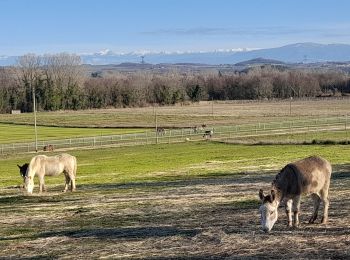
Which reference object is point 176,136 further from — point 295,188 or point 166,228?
point 295,188

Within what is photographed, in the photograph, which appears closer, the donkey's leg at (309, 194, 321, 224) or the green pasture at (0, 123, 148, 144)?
the donkey's leg at (309, 194, 321, 224)

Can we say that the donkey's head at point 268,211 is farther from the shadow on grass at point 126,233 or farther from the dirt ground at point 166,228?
the shadow on grass at point 126,233

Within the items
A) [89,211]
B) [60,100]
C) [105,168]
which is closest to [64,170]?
[89,211]

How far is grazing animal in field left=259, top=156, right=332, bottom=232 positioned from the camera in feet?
42.3

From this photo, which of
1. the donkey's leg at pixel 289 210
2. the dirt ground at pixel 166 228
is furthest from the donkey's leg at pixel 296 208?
the dirt ground at pixel 166 228

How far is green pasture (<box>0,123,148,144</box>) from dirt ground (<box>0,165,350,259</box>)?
240 feet

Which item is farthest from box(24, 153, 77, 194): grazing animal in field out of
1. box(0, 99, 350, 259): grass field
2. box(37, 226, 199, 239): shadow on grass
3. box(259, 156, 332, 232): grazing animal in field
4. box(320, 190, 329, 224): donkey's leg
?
box(320, 190, 329, 224): donkey's leg

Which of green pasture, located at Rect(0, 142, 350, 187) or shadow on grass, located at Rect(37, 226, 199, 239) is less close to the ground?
shadow on grass, located at Rect(37, 226, 199, 239)

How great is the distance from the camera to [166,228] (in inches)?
588

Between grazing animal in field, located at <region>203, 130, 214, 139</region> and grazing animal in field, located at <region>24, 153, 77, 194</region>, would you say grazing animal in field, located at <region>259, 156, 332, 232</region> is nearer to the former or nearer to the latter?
grazing animal in field, located at <region>24, 153, 77, 194</region>

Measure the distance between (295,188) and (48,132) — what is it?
96.1 meters

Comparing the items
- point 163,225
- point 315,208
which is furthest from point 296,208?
point 163,225

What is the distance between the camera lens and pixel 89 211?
1902 centimetres

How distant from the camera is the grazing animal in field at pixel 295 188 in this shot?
508 inches
